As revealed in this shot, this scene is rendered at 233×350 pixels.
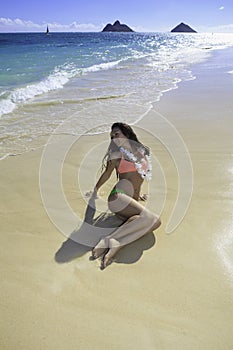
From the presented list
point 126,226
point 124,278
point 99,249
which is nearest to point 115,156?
point 126,226

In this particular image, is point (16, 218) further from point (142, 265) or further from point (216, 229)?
point (216, 229)

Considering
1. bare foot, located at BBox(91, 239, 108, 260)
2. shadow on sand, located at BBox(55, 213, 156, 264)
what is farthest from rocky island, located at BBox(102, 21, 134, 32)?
bare foot, located at BBox(91, 239, 108, 260)

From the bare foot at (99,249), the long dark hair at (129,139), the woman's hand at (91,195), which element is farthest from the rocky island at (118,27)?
the bare foot at (99,249)

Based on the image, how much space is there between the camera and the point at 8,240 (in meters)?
3.05

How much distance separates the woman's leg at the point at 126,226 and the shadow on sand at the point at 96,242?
0.08 metres

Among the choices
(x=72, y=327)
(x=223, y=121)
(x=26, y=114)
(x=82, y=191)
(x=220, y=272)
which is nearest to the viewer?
(x=72, y=327)

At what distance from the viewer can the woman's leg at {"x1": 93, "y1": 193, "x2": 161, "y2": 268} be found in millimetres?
2859

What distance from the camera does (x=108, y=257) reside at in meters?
2.76

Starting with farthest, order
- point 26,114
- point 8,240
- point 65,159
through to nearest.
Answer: point 26,114 → point 65,159 → point 8,240

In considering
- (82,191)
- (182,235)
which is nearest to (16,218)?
(82,191)

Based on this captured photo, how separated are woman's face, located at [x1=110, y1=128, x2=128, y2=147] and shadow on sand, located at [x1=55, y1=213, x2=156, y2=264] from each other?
0.88 m

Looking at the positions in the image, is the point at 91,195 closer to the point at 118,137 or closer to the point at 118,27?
the point at 118,137

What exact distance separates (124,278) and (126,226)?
594mm

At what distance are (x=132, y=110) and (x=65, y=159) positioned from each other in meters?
3.75
